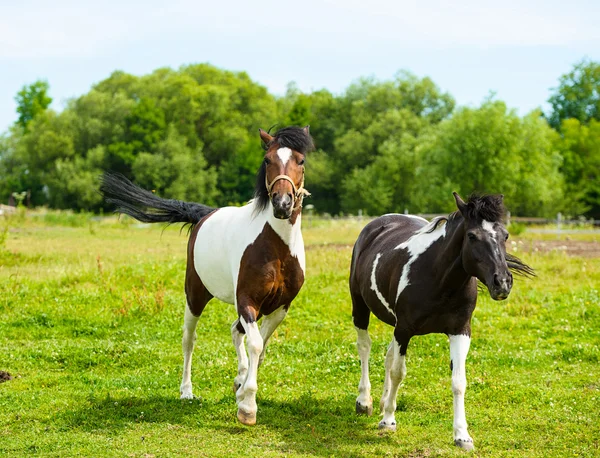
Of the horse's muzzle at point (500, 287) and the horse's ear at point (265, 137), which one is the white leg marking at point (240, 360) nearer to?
the horse's ear at point (265, 137)

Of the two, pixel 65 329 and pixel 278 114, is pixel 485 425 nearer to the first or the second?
pixel 65 329

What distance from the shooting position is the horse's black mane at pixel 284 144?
616cm

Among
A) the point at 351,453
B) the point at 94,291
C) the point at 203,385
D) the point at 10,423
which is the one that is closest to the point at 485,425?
the point at 351,453

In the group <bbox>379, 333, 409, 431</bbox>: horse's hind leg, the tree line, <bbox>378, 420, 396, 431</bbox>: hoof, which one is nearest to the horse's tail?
<bbox>379, 333, 409, 431</bbox>: horse's hind leg

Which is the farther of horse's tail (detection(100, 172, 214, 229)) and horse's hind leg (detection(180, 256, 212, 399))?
horse's tail (detection(100, 172, 214, 229))

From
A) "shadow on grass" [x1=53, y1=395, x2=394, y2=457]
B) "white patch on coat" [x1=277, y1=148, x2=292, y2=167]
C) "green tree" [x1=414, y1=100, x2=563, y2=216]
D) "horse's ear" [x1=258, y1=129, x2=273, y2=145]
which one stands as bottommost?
"shadow on grass" [x1=53, y1=395, x2=394, y2=457]

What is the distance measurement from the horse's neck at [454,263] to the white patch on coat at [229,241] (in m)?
1.36

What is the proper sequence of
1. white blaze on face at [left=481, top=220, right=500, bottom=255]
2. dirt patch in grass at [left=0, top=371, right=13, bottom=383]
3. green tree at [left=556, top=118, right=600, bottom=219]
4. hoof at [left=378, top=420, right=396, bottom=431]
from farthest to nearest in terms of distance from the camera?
green tree at [left=556, top=118, right=600, bottom=219]
dirt patch in grass at [left=0, top=371, right=13, bottom=383]
hoof at [left=378, top=420, right=396, bottom=431]
white blaze on face at [left=481, top=220, right=500, bottom=255]

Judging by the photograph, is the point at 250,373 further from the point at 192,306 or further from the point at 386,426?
the point at 192,306

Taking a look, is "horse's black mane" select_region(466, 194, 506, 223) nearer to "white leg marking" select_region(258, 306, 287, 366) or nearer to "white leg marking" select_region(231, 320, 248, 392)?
"white leg marking" select_region(258, 306, 287, 366)

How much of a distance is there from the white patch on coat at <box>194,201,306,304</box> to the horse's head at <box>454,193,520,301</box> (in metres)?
1.60

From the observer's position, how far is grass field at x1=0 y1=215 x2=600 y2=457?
5652mm

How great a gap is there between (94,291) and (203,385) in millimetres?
5175

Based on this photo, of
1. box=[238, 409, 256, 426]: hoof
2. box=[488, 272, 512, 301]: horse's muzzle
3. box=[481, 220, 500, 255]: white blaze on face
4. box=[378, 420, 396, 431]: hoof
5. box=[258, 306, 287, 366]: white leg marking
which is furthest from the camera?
box=[258, 306, 287, 366]: white leg marking
